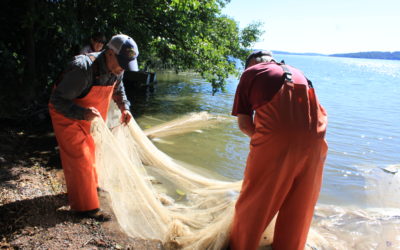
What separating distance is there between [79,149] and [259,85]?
1.81m

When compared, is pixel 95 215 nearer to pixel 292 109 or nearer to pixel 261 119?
pixel 261 119

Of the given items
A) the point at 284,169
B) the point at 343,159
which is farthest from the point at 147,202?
the point at 343,159

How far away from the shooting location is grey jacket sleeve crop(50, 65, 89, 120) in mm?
2787

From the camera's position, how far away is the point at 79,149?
120 inches

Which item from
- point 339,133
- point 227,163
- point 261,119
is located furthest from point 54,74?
point 339,133

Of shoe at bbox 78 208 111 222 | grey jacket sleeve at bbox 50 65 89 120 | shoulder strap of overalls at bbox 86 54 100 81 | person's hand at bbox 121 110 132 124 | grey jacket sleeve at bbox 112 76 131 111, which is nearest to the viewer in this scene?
grey jacket sleeve at bbox 50 65 89 120

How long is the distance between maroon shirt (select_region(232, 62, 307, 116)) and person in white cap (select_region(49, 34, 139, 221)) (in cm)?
108

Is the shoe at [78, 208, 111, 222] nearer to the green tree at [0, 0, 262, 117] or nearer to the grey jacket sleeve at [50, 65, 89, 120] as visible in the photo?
the grey jacket sleeve at [50, 65, 89, 120]

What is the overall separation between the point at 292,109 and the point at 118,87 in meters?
2.12

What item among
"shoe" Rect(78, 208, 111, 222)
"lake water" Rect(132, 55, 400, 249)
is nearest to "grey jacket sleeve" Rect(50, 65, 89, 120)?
"shoe" Rect(78, 208, 111, 222)

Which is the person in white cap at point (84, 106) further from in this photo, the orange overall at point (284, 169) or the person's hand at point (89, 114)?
the orange overall at point (284, 169)

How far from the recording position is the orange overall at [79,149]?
9.83 feet

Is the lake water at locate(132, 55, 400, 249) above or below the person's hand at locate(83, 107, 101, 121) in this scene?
below

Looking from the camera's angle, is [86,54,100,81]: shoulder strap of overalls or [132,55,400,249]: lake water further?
[132,55,400,249]: lake water
